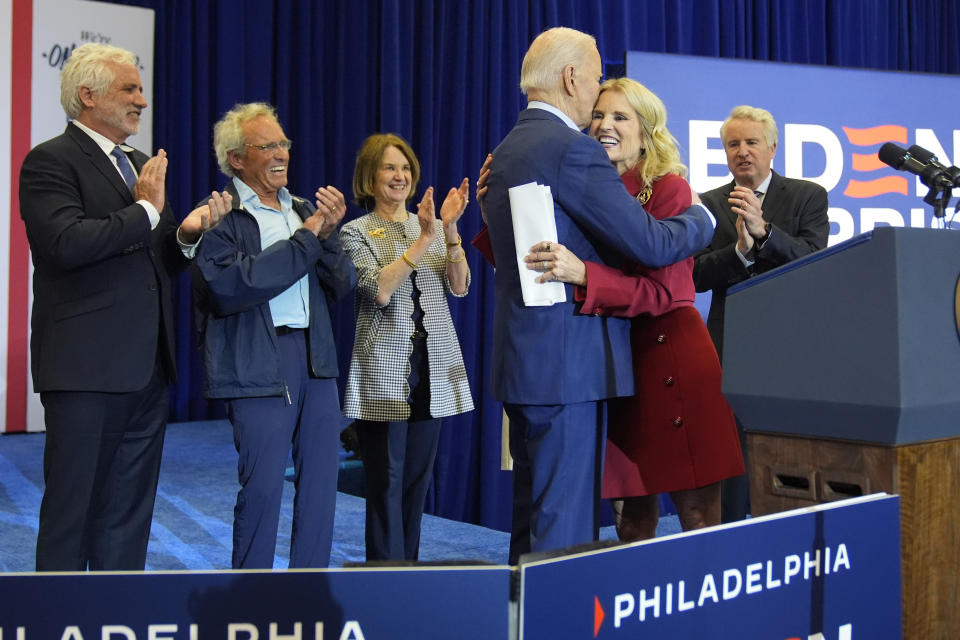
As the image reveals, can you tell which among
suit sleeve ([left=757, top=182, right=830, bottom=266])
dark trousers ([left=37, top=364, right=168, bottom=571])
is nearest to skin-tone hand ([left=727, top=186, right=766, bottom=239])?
suit sleeve ([left=757, top=182, right=830, bottom=266])

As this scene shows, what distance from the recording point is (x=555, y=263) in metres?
1.95

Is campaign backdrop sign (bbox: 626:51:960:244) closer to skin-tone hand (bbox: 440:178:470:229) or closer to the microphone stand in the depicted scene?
skin-tone hand (bbox: 440:178:470:229)

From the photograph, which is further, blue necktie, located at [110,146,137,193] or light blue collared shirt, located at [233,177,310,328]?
light blue collared shirt, located at [233,177,310,328]

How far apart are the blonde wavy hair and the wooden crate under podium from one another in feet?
2.57

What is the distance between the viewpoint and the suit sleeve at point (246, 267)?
252 cm

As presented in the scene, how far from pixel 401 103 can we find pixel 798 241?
2.68 metres

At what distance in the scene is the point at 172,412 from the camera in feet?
24.5

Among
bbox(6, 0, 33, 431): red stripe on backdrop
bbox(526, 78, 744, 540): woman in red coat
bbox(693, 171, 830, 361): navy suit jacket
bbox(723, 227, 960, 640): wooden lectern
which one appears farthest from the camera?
bbox(6, 0, 33, 431): red stripe on backdrop

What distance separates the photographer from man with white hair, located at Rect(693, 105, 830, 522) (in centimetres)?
290

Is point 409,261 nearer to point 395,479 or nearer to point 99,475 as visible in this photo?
point 395,479

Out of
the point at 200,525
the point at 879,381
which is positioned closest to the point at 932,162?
the point at 879,381

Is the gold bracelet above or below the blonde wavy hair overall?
below

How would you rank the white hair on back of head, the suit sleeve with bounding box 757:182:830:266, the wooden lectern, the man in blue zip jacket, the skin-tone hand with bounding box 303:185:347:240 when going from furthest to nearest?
the suit sleeve with bounding box 757:182:830:266, the skin-tone hand with bounding box 303:185:347:240, the man in blue zip jacket, the white hair on back of head, the wooden lectern

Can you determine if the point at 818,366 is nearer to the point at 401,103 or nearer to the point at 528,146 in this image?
the point at 528,146
